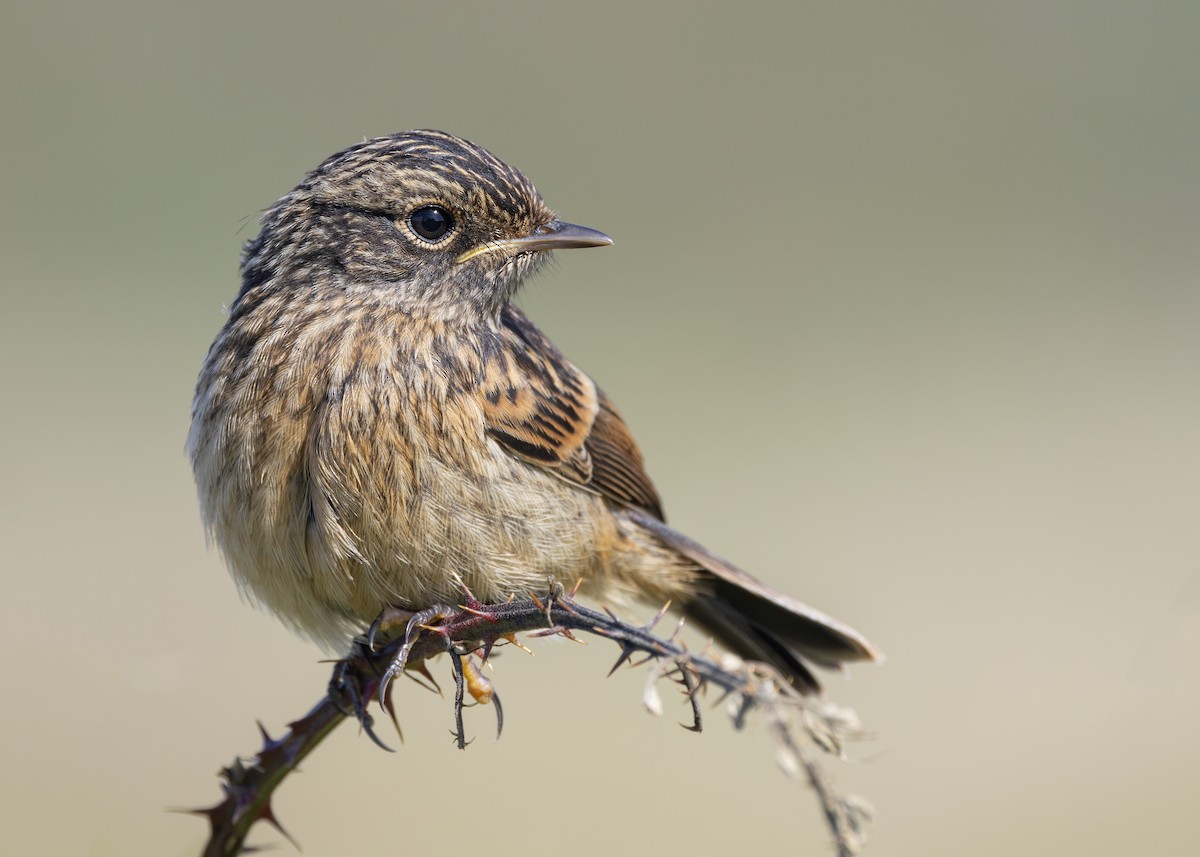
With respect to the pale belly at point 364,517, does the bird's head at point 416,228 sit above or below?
above

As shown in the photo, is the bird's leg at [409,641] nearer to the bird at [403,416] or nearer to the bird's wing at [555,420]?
the bird at [403,416]

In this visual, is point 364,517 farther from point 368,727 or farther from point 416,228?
point 416,228

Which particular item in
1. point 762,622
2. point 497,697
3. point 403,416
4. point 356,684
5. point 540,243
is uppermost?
point 540,243

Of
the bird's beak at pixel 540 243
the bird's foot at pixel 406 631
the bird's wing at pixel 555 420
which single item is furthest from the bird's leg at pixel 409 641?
the bird's beak at pixel 540 243

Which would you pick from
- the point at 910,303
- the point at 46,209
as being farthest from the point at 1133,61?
the point at 46,209

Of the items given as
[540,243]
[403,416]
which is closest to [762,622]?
[540,243]

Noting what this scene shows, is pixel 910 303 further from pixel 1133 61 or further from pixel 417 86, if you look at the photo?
pixel 417 86
